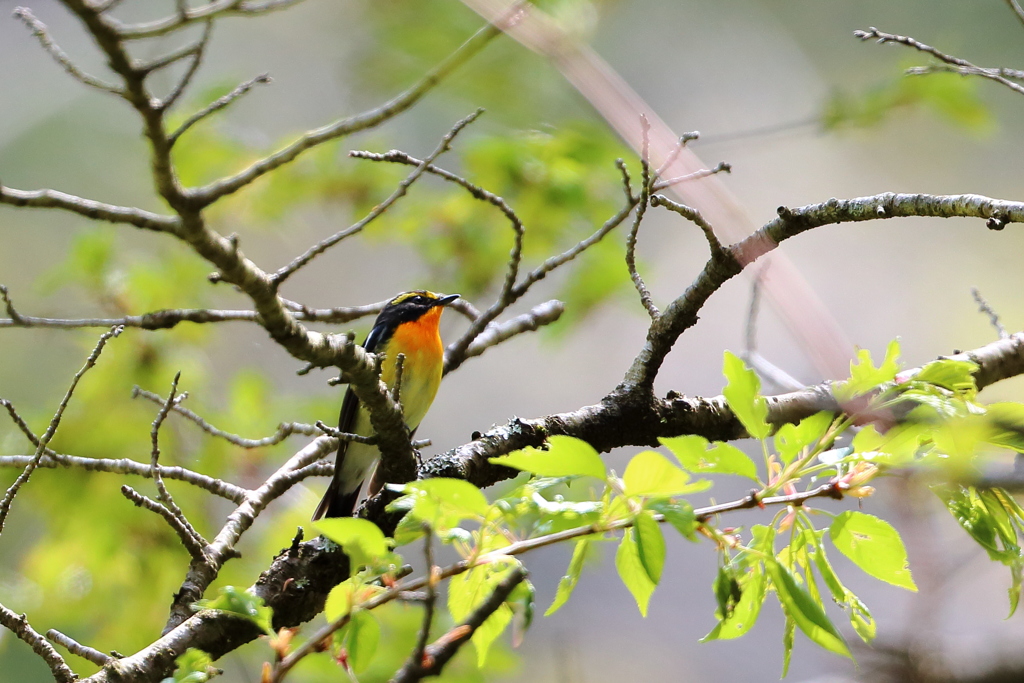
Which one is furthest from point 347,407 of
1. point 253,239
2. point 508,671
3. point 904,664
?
point 253,239

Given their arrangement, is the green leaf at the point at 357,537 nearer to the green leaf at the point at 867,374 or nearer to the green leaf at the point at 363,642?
the green leaf at the point at 363,642

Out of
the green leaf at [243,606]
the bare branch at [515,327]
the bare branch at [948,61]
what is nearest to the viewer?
the green leaf at [243,606]

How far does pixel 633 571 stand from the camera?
117cm

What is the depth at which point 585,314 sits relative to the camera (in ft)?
15.4

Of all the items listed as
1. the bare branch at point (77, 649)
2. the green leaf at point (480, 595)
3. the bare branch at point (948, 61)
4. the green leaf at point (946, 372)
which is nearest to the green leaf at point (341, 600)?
the green leaf at point (480, 595)

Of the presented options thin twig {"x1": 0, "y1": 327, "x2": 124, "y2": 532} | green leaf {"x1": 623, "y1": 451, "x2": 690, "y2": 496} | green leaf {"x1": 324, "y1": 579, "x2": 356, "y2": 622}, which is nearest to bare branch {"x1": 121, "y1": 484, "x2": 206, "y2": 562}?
thin twig {"x1": 0, "y1": 327, "x2": 124, "y2": 532}

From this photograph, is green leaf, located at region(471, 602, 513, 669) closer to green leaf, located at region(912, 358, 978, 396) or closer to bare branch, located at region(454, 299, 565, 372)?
green leaf, located at region(912, 358, 978, 396)

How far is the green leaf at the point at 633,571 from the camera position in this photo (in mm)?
1151

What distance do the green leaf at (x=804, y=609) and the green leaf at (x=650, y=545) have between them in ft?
0.52

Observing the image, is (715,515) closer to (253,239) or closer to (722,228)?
(722,228)

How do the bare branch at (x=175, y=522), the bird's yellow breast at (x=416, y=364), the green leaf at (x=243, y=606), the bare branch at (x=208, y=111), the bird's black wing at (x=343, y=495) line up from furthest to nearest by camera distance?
the bird's yellow breast at (x=416, y=364) < the bird's black wing at (x=343, y=495) < the bare branch at (x=175, y=522) < the green leaf at (x=243, y=606) < the bare branch at (x=208, y=111)

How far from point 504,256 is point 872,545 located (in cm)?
365

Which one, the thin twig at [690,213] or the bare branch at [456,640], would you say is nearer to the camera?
the bare branch at [456,640]

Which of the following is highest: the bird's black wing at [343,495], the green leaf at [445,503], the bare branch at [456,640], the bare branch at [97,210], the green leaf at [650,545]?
the bird's black wing at [343,495]
